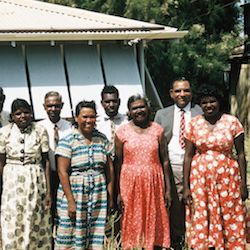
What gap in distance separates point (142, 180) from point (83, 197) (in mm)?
560

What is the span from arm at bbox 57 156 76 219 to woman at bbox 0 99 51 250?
19cm

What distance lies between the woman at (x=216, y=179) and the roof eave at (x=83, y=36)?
2.18 meters

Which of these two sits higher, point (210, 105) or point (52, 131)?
point (210, 105)

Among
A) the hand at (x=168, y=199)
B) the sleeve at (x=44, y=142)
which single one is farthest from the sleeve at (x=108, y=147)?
the hand at (x=168, y=199)

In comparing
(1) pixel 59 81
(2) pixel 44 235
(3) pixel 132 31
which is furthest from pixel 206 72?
(2) pixel 44 235

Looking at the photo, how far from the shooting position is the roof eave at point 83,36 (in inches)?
250

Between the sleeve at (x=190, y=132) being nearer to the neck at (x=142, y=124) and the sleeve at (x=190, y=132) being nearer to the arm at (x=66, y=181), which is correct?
the neck at (x=142, y=124)

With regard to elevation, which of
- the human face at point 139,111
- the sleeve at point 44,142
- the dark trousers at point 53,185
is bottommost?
the dark trousers at point 53,185

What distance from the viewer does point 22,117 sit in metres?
4.67

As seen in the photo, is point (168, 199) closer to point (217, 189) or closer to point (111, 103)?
point (217, 189)

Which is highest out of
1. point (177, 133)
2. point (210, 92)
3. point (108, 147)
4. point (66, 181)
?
point (210, 92)

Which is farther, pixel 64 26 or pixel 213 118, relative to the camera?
pixel 64 26

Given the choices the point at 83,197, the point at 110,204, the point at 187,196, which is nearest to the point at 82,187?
the point at 83,197

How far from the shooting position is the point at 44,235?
15.7 feet
